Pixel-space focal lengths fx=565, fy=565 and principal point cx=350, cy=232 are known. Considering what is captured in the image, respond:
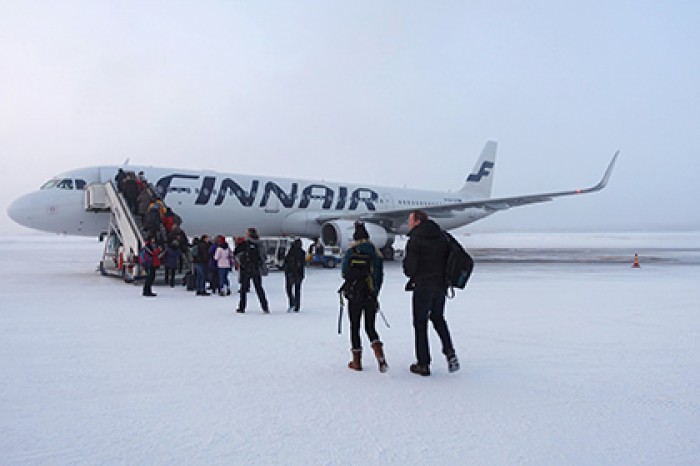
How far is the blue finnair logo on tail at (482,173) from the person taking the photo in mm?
30047

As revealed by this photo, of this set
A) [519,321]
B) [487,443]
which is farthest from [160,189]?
[487,443]

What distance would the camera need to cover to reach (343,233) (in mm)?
18672

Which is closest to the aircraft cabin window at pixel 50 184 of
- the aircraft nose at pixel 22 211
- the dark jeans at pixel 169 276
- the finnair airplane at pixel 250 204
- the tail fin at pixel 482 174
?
the finnair airplane at pixel 250 204

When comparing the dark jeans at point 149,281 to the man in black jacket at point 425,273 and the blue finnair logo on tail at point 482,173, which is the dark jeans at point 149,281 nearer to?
the man in black jacket at point 425,273

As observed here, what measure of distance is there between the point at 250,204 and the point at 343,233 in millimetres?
3341

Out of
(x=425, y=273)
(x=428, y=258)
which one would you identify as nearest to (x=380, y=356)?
(x=425, y=273)

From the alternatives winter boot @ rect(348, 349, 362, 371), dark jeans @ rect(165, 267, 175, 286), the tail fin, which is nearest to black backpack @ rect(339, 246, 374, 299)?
winter boot @ rect(348, 349, 362, 371)

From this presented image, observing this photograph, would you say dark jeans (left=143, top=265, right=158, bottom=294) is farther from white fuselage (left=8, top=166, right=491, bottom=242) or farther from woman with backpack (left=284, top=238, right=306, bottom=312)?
white fuselage (left=8, top=166, right=491, bottom=242)

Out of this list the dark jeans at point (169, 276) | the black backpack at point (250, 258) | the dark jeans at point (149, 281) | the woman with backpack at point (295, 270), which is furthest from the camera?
the dark jeans at point (169, 276)

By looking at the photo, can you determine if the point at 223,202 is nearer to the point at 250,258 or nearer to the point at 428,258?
the point at 250,258

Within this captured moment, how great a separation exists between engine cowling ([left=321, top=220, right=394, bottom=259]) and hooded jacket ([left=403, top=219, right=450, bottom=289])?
13.4 m

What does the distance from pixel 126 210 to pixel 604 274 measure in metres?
13.1

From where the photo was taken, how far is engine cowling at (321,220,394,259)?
18641 mm

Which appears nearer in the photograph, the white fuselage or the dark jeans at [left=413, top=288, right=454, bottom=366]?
the dark jeans at [left=413, top=288, right=454, bottom=366]
